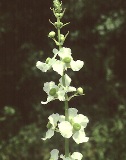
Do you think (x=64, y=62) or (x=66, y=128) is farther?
(x=64, y=62)

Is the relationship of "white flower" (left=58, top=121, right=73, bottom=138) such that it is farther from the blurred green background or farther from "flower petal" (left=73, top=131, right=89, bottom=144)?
the blurred green background

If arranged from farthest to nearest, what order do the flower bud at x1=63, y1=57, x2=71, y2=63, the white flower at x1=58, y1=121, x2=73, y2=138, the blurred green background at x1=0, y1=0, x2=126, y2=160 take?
1. the blurred green background at x1=0, y1=0, x2=126, y2=160
2. the flower bud at x1=63, y1=57, x2=71, y2=63
3. the white flower at x1=58, y1=121, x2=73, y2=138

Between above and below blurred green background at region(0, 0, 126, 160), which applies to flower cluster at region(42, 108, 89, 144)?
below

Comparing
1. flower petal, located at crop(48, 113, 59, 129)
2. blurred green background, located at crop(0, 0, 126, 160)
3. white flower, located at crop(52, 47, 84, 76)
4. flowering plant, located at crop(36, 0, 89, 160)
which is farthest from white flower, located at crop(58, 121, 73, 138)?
blurred green background, located at crop(0, 0, 126, 160)

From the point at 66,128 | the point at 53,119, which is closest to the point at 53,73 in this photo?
the point at 53,119

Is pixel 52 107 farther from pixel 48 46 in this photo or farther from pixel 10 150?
pixel 10 150

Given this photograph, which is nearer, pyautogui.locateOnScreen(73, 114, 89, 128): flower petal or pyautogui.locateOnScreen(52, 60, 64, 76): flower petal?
pyautogui.locateOnScreen(52, 60, 64, 76): flower petal

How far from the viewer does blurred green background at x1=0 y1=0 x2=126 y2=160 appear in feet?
38.7

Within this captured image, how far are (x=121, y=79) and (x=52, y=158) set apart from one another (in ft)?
34.7

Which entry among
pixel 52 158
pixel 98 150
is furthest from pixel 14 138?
pixel 52 158

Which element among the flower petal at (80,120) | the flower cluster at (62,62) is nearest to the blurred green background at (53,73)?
the flower petal at (80,120)

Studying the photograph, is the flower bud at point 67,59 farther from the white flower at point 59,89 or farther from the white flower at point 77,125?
the white flower at point 77,125

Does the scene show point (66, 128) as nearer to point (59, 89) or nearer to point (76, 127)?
point (76, 127)

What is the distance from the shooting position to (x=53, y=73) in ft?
39.8
